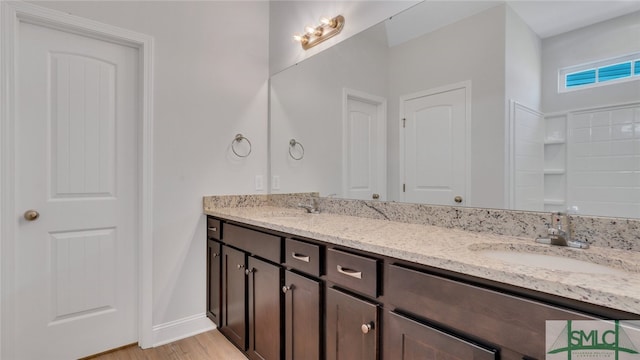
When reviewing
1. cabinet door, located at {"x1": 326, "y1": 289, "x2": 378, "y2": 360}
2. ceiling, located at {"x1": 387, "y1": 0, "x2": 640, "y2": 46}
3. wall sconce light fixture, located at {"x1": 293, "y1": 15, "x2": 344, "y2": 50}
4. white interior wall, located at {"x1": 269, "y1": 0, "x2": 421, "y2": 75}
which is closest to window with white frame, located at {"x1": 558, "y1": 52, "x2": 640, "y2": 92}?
ceiling, located at {"x1": 387, "y1": 0, "x2": 640, "y2": 46}

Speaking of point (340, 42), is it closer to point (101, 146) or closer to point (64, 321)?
point (101, 146)

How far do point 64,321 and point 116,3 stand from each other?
6.49 ft

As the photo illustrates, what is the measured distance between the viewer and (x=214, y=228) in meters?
2.21

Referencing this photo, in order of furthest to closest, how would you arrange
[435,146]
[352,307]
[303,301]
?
[435,146] → [303,301] → [352,307]

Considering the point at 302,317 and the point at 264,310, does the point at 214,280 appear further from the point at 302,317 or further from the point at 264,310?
the point at 302,317

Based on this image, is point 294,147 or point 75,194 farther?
point 294,147

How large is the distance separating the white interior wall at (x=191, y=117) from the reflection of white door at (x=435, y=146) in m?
1.33

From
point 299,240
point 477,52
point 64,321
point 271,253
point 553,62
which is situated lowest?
point 64,321

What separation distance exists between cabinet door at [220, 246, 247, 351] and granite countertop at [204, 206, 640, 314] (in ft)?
1.35

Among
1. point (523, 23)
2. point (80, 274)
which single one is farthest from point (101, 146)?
point (523, 23)

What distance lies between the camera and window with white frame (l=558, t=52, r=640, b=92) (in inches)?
41.2

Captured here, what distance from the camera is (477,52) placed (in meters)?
1.43

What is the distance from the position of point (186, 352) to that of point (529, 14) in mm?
2595

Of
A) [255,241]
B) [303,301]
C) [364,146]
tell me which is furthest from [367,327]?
[364,146]
